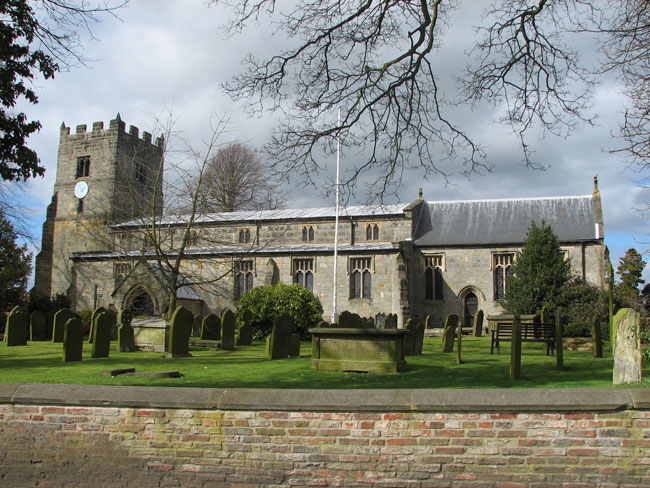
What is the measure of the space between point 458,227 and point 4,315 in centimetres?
2405

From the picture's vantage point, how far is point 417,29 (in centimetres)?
819

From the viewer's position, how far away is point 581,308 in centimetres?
2284

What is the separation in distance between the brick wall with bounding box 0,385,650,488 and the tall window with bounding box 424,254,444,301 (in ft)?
91.9

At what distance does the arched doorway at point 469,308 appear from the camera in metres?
32.5

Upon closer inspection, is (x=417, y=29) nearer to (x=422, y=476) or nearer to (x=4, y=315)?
(x=422, y=476)

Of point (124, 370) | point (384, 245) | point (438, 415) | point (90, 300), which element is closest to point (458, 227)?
point (384, 245)

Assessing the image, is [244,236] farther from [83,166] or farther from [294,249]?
Answer: [83,166]

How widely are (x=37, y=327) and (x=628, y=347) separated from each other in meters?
20.9

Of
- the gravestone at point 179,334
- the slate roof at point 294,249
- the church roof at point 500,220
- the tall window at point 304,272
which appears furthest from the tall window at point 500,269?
the gravestone at point 179,334

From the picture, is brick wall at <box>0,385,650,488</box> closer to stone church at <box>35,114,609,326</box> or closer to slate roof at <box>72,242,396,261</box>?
stone church at <box>35,114,609,326</box>

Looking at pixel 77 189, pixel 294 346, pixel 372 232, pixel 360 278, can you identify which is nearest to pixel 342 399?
pixel 294 346

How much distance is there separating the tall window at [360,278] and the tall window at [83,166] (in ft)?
85.7

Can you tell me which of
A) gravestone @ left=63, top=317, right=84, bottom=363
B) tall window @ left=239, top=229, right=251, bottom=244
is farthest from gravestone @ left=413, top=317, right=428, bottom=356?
tall window @ left=239, top=229, right=251, bottom=244

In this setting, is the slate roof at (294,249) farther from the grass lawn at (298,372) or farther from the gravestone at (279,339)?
the gravestone at (279,339)
